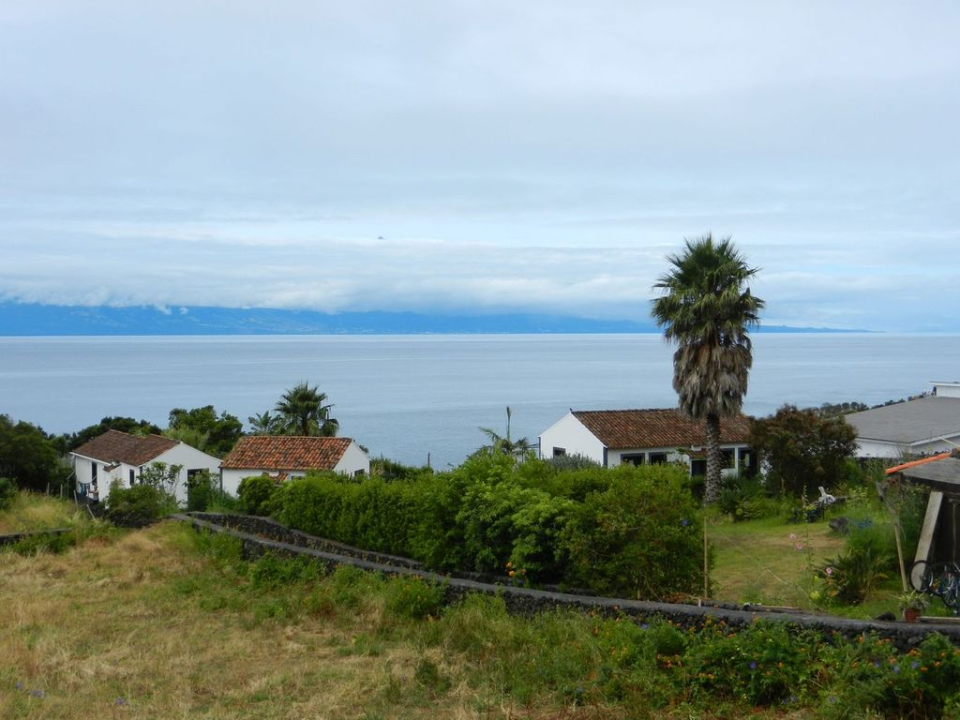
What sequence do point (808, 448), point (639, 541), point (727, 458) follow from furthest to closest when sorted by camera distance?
point (727, 458) → point (808, 448) → point (639, 541)

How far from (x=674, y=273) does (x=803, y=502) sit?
11847 mm

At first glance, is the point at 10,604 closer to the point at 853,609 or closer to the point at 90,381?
the point at 853,609

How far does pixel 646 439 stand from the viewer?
39.6m

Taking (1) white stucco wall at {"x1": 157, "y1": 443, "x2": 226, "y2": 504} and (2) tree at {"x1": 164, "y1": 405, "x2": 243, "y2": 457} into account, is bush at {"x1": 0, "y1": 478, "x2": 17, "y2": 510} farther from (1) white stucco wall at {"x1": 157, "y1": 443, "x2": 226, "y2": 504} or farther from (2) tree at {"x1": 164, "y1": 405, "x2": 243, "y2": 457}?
(2) tree at {"x1": 164, "y1": 405, "x2": 243, "y2": 457}

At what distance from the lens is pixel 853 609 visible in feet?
39.8

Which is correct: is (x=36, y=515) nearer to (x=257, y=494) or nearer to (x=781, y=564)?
(x=257, y=494)

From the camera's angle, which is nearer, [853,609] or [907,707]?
[907,707]

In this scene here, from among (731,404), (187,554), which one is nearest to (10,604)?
(187,554)

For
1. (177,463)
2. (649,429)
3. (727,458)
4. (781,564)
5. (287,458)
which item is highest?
(649,429)

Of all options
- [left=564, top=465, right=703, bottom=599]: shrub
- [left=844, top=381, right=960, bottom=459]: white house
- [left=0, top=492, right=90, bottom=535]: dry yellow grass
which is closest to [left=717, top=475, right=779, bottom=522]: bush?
[left=844, top=381, right=960, bottom=459]: white house

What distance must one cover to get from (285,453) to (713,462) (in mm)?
19758

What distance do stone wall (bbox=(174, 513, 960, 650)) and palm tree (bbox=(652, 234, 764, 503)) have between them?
18.3 m

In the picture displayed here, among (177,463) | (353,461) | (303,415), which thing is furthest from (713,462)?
(303,415)

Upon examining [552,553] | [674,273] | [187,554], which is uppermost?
[674,273]
